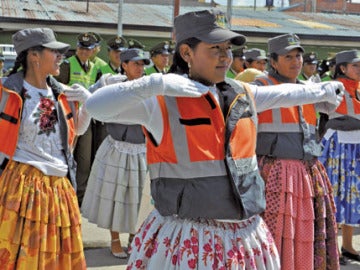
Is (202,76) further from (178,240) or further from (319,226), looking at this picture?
(319,226)

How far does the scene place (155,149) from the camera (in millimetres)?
2705

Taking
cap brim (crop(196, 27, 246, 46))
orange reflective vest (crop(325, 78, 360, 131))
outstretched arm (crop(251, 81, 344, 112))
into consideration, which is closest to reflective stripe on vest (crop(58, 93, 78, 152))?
outstretched arm (crop(251, 81, 344, 112))

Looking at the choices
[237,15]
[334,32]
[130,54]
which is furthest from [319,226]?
[237,15]

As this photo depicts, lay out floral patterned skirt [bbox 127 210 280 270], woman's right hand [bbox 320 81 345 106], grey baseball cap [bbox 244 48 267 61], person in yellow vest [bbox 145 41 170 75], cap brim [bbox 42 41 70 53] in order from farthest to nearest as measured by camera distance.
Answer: grey baseball cap [bbox 244 48 267 61], person in yellow vest [bbox 145 41 170 75], cap brim [bbox 42 41 70 53], woman's right hand [bbox 320 81 345 106], floral patterned skirt [bbox 127 210 280 270]

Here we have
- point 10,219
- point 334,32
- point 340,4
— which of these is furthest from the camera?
point 340,4

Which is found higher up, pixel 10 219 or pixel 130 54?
pixel 130 54

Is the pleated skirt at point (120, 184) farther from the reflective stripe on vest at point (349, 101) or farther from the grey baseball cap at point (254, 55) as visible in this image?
the grey baseball cap at point (254, 55)

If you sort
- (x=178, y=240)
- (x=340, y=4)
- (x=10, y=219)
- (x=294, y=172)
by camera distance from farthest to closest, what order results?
(x=340, y=4)
(x=294, y=172)
(x=10, y=219)
(x=178, y=240)

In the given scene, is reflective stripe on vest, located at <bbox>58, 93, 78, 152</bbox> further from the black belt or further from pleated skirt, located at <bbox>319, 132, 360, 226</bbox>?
pleated skirt, located at <bbox>319, 132, 360, 226</bbox>

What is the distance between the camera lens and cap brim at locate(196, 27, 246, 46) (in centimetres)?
262

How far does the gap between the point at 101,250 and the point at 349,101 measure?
106 inches

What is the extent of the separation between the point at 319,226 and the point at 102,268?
213 cm

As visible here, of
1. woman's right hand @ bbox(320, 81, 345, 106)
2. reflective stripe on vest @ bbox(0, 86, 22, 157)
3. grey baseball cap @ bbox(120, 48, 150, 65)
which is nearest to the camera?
woman's right hand @ bbox(320, 81, 345, 106)

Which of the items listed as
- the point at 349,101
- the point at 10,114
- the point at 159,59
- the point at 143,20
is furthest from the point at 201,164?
the point at 143,20
